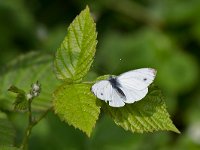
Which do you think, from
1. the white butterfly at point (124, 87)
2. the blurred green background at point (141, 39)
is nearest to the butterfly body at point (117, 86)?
the white butterfly at point (124, 87)

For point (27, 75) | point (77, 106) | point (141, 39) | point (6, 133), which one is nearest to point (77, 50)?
point (77, 106)

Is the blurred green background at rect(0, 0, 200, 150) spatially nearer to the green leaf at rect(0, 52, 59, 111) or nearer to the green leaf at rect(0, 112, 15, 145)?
the green leaf at rect(0, 52, 59, 111)

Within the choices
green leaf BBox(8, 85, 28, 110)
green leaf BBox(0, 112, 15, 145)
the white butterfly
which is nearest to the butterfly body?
the white butterfly

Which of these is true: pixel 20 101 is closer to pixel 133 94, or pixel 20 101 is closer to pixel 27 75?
pixel 133 94

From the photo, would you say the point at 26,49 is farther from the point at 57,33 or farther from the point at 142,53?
the point at 142,53

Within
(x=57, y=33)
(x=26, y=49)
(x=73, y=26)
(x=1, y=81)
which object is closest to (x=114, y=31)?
(x=57, y=33)

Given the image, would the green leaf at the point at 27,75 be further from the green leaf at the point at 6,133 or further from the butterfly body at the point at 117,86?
the butterfly body at the point at 117,86
